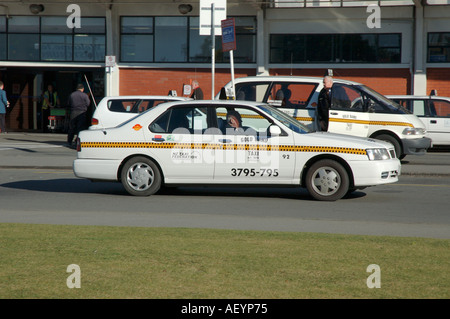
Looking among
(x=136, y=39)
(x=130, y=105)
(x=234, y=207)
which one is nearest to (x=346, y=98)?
→ (x=130, y=105)

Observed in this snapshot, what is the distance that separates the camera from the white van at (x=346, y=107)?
56.6 ft

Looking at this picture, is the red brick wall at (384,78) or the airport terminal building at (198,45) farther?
the red brick wall at (384,78)

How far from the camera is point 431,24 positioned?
28781 mm

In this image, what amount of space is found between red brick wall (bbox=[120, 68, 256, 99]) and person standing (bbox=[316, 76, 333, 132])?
13923mm

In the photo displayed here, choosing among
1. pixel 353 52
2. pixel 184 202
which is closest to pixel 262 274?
pixel 184 202

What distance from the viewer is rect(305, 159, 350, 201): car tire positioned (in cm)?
1144

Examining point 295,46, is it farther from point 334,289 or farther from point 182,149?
point 334,289

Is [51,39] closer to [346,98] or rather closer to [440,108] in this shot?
[440,108]

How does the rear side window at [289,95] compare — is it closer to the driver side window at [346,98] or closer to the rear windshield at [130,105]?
the driver side window at [346,98]

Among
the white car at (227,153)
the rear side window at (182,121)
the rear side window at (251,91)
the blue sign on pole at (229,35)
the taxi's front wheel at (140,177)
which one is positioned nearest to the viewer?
the white car at (227,153)

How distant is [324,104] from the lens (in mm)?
16438

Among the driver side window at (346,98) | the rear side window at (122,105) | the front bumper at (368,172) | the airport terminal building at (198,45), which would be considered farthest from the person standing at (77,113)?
the front bumper at (368,172)

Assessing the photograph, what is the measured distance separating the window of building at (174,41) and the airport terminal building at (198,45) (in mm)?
41
